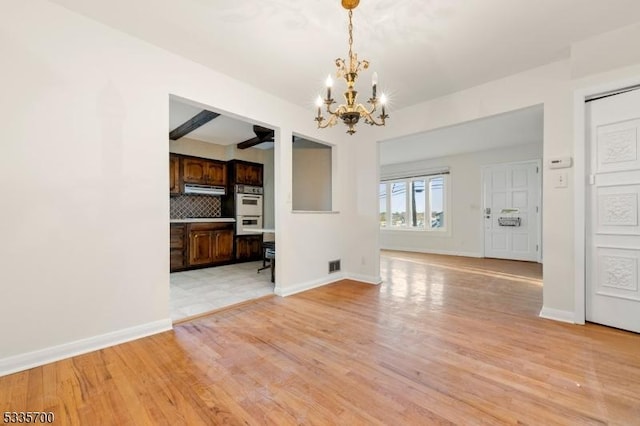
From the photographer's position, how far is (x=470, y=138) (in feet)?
18.6

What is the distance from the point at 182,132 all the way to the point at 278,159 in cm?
247

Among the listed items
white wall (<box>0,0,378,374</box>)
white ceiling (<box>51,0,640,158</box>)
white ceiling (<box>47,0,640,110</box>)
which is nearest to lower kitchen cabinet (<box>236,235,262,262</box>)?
white wall (<box>0,0,378,374</box>)

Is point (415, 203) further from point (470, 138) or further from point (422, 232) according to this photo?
point (470, 138)

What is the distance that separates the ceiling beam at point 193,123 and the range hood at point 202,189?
0.96 metres

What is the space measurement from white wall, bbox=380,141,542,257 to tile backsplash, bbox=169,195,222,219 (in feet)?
17.9

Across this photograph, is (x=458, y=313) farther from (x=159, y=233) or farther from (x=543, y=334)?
(x=159, y=233)

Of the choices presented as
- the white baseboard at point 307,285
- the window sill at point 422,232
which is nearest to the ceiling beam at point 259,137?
the white baseboard at point 307,285

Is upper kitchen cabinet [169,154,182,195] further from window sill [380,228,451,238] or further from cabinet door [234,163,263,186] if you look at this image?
window sill [380,228,451,238]

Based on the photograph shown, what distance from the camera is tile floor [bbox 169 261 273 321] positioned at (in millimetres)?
3152

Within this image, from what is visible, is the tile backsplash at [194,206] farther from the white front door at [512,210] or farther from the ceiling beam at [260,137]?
the white front door at [512,210]

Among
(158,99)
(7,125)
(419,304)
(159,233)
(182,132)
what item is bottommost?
(419,304)

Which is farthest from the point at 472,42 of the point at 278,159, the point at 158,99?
the point at 158,99

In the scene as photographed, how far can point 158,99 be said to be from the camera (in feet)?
8.35

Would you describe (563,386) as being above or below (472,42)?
below
